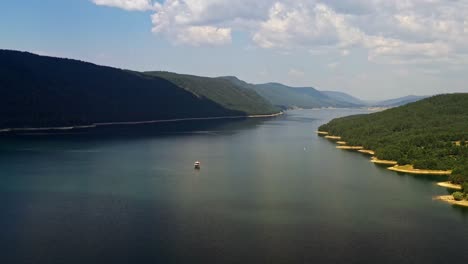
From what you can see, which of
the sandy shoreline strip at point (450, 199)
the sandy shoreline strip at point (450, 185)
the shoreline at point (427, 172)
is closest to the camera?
the sandy shoreline strip at point (450, 199)

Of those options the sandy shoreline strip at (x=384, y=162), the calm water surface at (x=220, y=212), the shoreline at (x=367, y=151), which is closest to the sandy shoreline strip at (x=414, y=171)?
the calm water surface at (x=220, y=212)

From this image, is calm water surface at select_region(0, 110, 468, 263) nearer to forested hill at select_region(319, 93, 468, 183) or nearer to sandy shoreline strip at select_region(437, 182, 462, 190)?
sandy shoreline strip at select_region(437, 182, 462, 190)

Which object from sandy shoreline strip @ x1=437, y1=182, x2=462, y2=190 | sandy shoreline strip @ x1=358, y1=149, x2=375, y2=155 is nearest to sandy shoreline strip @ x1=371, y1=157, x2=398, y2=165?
sandy shoreline strip @ x1=358, y1=149, x2=375, y2=155

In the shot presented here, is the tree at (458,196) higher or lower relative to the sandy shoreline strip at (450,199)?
higher

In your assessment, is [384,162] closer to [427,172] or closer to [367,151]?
[427,172]

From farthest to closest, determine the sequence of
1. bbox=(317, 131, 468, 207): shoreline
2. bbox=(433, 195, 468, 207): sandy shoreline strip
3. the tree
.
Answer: bbox=(317, 131, 468, 207): shoreline, the tree, bbox=(433, 195, 468, 207): sandy shoreline strip

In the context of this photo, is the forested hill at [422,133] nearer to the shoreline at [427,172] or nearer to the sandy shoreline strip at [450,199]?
the shoreline at [427,172]
